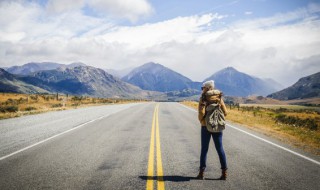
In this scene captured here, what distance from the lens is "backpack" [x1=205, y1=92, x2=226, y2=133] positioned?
588cm

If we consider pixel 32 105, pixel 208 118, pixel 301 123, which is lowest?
pixel 301 123

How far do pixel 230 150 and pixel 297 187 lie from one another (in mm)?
3374

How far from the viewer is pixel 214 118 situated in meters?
5.92

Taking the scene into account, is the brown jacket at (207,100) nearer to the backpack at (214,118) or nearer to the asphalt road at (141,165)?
the backpack at (214,118)

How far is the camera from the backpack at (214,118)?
19.3 ft

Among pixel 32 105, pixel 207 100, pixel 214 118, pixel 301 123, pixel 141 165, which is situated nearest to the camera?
pixel 214 118

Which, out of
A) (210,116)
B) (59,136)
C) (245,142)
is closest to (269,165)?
(210,116)

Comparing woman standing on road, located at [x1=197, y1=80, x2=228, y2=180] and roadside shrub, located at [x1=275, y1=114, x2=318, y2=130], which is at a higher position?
woman standing on road, located at [x1=197, y1=80, x2=228, y2=180]

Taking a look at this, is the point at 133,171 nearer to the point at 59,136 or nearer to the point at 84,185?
the point at 84,185

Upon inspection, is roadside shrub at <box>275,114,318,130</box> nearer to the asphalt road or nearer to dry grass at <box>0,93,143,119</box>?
the asphalt road

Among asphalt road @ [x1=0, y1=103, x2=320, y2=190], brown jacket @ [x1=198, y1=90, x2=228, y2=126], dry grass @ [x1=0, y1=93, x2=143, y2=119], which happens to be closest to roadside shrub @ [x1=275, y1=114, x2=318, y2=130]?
asphalt road @ [x1=0, y1=103, x2=320, y2=190]

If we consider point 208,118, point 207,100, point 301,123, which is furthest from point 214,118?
point 301,123

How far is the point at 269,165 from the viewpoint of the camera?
694 centimetres

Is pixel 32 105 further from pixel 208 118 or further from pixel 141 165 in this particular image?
pixel 208 118
